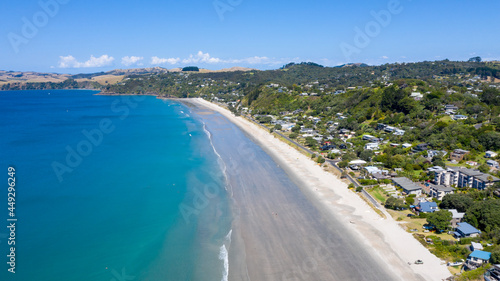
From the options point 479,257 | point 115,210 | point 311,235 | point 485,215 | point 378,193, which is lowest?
point 115,210

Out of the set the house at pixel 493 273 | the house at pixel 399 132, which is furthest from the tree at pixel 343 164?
the house at pixel 493 273

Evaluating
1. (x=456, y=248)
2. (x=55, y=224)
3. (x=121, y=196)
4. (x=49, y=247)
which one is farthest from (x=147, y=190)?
(x=456, y=248)

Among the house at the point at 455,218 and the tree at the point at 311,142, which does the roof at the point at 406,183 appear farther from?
the tree at the point at 311,142

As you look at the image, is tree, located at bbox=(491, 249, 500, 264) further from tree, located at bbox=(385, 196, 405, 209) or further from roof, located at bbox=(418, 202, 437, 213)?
tree, located at bbox=(385, 196, 405, 209)

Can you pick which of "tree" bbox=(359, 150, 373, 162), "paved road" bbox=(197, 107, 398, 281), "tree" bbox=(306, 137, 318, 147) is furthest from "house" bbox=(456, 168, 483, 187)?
"tree" bbox=(306, 137, 318, 147)

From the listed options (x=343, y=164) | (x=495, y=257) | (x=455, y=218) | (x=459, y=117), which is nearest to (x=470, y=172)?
(x=455, y=218)

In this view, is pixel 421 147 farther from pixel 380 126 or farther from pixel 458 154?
pixel 380 126
